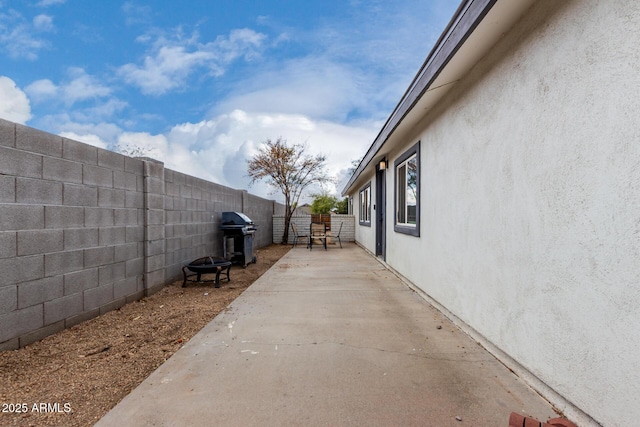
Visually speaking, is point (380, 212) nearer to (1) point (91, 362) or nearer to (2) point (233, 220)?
(2) point (233, 220)

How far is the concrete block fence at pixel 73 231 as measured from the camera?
Answer: 270 cm

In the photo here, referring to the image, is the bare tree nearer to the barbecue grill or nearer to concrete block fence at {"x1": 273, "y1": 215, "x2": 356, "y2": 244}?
concrete block fence at {"x1": 273, "y1": 215, "x2": 356, "y2": 244}

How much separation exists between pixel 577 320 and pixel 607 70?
1.38 metres

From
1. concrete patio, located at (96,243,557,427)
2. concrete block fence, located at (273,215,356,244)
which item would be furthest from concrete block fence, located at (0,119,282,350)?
concrete block fence, located at (273,215,356,244)

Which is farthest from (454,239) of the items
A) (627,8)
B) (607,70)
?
(627,8)

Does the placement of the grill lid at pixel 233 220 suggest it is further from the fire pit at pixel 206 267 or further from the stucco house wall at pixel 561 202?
the stucco house wall at pixel 561 202

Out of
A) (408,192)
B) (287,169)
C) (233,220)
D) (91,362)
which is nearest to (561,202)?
(91,362)

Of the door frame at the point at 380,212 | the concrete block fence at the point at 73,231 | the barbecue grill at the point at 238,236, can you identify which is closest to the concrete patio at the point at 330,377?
the concrete block fence at the point at 73,231

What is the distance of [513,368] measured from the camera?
2410 mm

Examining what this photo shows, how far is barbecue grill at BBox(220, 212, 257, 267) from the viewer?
24.5 ft

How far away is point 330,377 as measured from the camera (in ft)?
7.72

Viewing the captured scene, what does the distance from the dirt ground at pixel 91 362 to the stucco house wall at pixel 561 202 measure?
2.85m

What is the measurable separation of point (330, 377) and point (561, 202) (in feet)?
6.44

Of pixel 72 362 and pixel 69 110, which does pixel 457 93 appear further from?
pixel 69 110
